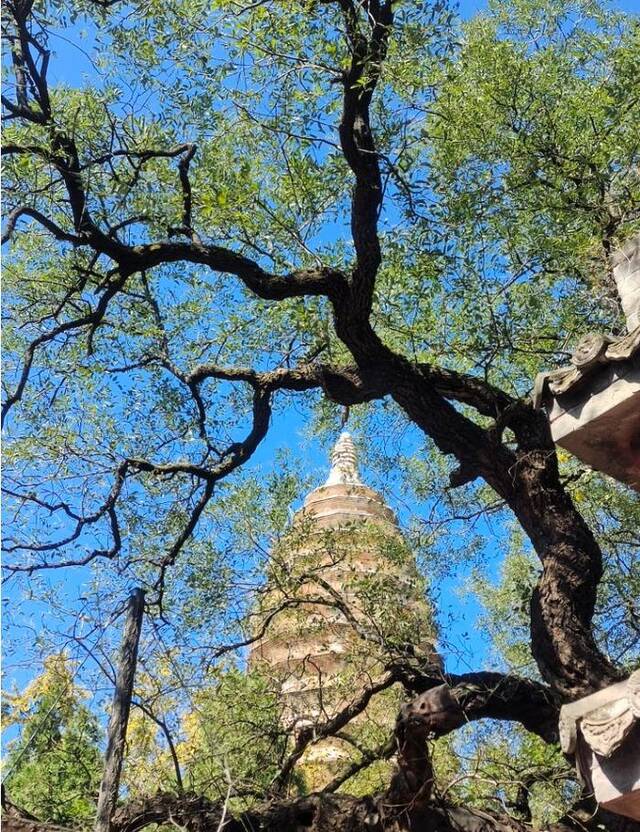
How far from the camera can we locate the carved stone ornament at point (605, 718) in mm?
4328

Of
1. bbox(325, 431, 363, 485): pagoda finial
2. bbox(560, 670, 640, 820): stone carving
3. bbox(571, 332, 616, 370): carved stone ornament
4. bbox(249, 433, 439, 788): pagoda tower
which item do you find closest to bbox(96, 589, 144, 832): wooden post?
bbox(560, 670, 640, 820): stone carving

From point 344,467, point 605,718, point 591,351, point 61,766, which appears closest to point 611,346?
point 591,351

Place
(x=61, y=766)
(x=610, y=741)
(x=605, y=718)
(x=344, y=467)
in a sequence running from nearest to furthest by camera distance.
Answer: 1. (x=610, y=741)
2. (x=605, y=718)
3. (x=61, y=766)
4. (x=344, y=467)

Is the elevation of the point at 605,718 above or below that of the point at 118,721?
below

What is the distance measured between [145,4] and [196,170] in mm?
1837

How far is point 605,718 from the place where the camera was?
4.44m

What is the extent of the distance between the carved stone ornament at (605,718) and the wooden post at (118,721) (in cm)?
219

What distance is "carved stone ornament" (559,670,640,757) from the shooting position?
4328 millimetres

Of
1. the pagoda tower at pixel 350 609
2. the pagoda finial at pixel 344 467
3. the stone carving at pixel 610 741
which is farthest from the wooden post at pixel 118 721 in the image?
the pagoda finial at pixel 344 467

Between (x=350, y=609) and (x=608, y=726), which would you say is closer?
(x=608, y=726)

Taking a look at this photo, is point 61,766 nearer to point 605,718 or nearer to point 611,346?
point 605,718

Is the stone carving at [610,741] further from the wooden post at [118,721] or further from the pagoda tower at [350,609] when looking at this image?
the pagoda tower at [350,609]

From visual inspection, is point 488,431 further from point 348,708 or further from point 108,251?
point 108,251

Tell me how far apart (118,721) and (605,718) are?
235 cm
